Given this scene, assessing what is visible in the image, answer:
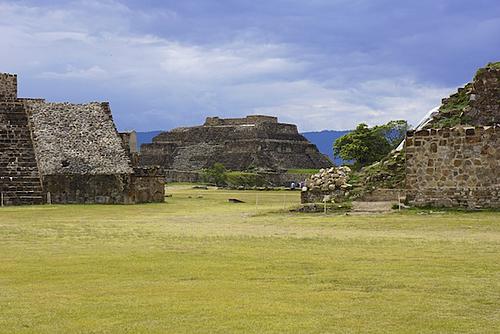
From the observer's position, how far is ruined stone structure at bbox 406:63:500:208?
1916 centimetres

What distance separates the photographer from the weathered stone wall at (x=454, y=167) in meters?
19.1

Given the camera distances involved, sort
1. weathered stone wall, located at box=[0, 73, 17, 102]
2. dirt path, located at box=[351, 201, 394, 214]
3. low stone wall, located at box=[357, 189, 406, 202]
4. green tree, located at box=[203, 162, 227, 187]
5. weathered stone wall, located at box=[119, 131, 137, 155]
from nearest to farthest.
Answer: dirt path, located at box=[351, 201, 394, 214] → low stone wall, located at box=[357, 189, 406, 202] → weathered stone wall, located at box=[119, 131, 137, 155] → weathered stone wall, located at box=[0, 73, 17, 102] → green tree, located at box=[203, 162, 227, 187]

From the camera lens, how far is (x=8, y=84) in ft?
109

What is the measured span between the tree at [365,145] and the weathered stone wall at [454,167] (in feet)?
84.3

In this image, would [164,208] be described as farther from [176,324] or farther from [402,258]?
[176,324]

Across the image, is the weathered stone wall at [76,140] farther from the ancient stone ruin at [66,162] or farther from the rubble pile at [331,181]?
the rubble pile at [331,181]

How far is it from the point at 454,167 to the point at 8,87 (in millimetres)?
19960

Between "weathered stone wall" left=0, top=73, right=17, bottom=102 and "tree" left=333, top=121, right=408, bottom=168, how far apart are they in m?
20.2

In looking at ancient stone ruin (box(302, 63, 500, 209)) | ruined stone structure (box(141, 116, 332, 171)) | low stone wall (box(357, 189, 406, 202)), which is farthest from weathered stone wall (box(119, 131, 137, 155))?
ruined stone structure (box(141, 116, 332, 171))

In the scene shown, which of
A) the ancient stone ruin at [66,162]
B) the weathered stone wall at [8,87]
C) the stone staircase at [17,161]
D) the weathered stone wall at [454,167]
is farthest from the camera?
the weathered stone wall at [8,87]

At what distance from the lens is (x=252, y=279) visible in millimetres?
8688

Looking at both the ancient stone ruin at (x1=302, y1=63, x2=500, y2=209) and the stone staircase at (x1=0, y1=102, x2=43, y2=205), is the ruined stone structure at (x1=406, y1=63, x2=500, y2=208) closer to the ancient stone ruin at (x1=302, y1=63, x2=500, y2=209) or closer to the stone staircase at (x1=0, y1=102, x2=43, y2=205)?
the ancient stone ruin at (x1=302, y1=63, x2=500, y2=209)

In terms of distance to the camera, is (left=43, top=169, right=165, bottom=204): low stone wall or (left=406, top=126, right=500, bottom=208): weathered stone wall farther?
(left=43, top=169, right=165, bottom=204): low stone wall

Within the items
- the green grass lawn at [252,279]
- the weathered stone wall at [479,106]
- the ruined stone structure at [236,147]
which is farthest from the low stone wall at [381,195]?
the ruined stone structure at [236,147]
